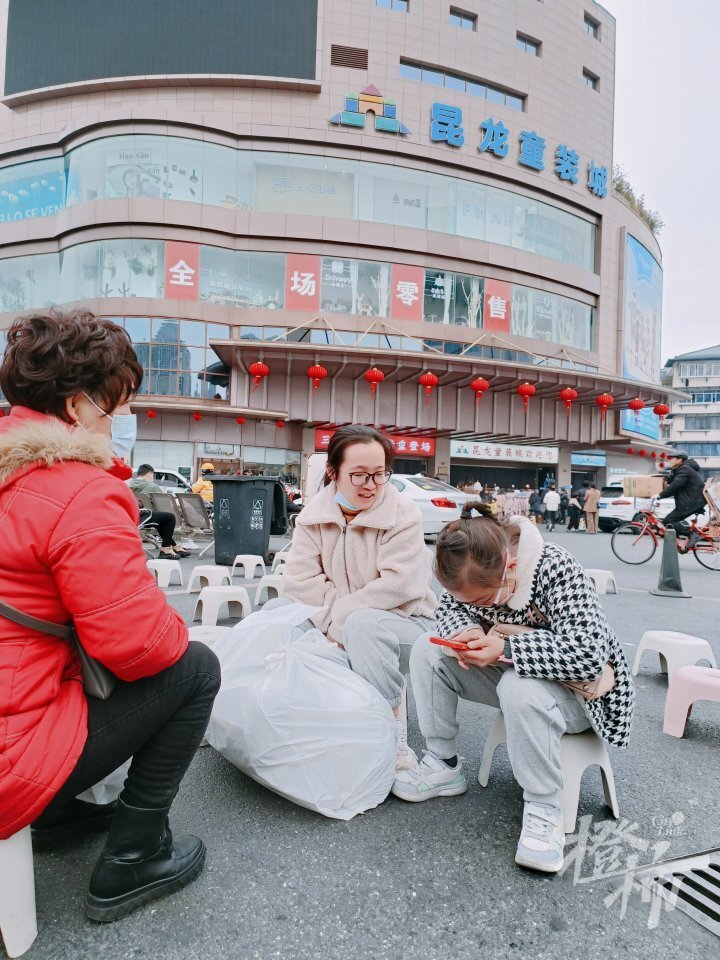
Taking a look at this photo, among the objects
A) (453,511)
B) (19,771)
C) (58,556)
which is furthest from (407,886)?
(453,511)

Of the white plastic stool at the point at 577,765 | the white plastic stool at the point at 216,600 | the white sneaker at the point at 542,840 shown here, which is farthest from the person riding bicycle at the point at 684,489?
the white sneaker at the point at 542,840

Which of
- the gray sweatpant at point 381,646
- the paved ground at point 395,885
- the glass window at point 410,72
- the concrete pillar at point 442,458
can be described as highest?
the glass window at point 410,72

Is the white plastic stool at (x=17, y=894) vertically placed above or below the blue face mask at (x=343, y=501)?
below

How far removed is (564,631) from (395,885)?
0.86 metres

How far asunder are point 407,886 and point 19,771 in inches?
41.3

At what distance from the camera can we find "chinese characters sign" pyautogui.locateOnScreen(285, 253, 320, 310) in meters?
20.0

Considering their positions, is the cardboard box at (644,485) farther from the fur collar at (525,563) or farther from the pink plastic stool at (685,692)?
the fur collar at (525,563)

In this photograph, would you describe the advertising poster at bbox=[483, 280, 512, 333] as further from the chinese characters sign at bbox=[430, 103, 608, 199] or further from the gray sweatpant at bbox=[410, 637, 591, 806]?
the gray sweatpant at bbox=[410, 637, 591, 806]

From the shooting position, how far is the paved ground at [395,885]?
4.42ft

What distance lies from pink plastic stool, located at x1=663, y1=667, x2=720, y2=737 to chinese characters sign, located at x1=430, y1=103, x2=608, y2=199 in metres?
22.5

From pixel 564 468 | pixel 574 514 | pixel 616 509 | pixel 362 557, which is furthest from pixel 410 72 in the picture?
pixel 362 557

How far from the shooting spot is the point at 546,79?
23156 mm

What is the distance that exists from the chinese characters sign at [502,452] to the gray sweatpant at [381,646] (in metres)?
20.6

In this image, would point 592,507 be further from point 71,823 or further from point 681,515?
point 71,823
